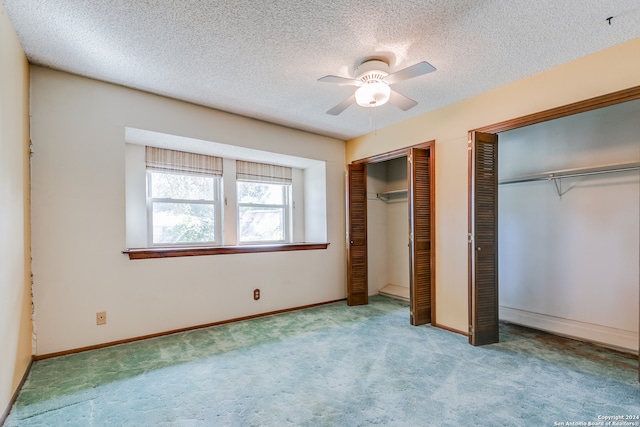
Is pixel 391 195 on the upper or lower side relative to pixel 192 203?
upper

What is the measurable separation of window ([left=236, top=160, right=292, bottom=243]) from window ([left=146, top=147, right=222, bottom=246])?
341mm

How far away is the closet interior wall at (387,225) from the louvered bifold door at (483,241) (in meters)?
1.86

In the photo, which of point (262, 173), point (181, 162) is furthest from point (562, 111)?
point (181, 162)

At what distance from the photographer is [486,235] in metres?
2.85

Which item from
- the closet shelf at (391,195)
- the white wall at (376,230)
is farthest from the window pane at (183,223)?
the closet shelf at (391,195)

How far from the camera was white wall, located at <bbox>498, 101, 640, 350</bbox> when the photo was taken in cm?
275

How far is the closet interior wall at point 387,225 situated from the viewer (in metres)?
4.79

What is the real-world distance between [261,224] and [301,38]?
2797 millimetres

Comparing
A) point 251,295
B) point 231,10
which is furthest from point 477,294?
point 231,10

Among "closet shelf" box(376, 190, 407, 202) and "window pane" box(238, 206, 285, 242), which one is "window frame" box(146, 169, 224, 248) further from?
"closet shelf" box(376, 190, 407, 202)

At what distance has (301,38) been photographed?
2.05 m

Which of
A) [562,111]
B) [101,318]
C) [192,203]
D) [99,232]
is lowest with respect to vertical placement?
[101,318]

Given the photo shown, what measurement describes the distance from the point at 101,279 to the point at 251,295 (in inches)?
60.0

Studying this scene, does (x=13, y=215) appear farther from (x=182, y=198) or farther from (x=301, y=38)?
(x=301, y=38)
